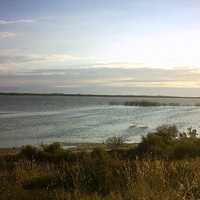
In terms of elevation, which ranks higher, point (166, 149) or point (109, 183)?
point (109, 183)

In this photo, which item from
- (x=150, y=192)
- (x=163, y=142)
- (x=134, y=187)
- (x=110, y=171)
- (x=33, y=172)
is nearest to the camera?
(x=150, y=192)

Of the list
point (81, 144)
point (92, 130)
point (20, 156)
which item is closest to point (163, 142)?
point (20, 156)

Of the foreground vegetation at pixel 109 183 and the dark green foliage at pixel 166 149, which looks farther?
the dark green foliage at pixel 166 149

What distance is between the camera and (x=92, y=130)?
4328 centimetres

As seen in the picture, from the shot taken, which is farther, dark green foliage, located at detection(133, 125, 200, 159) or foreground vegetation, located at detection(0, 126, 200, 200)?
dark green foliage, located at detection(133, 125, 200, 159)

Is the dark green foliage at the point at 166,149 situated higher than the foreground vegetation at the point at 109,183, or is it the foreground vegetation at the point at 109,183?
the foreground vegetation at the point at 109,183

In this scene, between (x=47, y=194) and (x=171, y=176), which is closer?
(x=47, y=194)

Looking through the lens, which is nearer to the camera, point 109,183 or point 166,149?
point 109,183

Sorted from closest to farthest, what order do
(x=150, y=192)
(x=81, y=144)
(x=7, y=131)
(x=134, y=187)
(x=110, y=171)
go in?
(x=150, y=192), (x=134, y=187), (x=110, y=171), (x=81, y=144), (x=7, y=131)

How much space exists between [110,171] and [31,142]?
82.3 ft

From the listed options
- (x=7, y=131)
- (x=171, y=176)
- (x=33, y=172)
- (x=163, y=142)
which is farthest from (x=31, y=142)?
(x=171, y=176)

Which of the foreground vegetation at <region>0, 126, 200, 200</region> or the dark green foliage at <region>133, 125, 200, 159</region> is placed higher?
the foreground vegetation at <region>0, 126, 200, 200</region>

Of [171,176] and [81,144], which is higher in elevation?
[171,176]

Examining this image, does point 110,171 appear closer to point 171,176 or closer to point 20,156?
point 171,176
